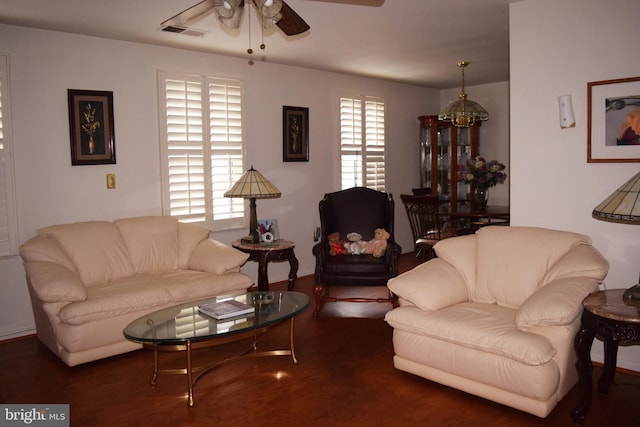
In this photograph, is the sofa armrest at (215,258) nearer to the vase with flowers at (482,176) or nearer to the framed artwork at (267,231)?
the framed artwork at (267,231)

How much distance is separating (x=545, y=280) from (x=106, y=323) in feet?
9.49

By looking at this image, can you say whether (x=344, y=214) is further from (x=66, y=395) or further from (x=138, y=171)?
(x=66, y=395)

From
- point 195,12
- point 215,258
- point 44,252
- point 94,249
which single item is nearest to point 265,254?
point 215,258

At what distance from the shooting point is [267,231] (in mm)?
5145

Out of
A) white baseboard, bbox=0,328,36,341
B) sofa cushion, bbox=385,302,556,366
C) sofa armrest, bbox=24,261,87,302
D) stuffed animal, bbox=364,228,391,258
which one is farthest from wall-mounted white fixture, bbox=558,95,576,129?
white baseboard, bbox=0,328,36,341

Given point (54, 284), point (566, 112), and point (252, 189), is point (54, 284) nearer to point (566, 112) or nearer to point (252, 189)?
point (252, 189)

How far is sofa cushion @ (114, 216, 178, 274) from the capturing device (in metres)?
4.41

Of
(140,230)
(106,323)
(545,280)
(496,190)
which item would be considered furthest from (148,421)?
(496,190)

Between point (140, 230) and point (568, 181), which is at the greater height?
point (568, 181)

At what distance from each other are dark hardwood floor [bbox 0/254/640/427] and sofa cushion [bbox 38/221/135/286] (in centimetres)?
68

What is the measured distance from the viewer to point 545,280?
10.4ft

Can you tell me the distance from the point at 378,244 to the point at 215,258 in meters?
1.47

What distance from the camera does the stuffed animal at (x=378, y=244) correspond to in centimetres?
473

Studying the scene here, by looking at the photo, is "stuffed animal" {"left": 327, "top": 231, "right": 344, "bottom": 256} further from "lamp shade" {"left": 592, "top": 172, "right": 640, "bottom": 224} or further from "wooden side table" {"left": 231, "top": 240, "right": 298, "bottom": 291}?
"lamp shade" {"left": 592, "top": 172, "right": 640, "bottom": 224}
